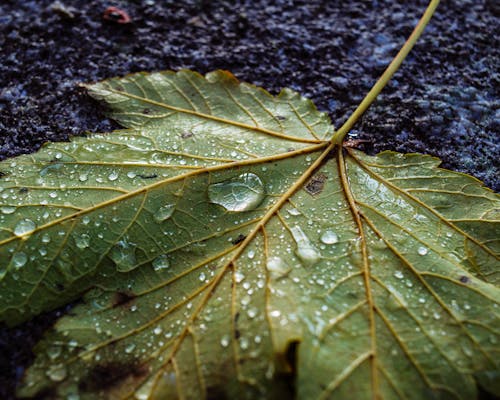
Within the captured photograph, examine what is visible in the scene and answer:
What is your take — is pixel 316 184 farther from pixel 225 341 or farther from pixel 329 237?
pixel 225 341

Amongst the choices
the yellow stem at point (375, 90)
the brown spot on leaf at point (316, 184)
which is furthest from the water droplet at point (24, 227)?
the yellow stem at point (375, 90)

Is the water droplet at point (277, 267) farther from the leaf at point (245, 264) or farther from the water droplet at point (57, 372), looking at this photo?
the water droplet at point (57, 372)

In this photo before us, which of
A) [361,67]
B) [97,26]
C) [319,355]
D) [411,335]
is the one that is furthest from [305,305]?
[97,26]

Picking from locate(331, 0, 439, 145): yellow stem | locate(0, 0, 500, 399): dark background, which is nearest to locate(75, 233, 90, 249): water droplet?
locate(0, 0, 500, 399): dark background

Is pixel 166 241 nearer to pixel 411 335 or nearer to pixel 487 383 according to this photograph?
pixel 411 335

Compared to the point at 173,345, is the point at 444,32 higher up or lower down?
higher up

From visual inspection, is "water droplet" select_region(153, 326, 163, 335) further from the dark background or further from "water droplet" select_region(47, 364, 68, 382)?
the dark background
